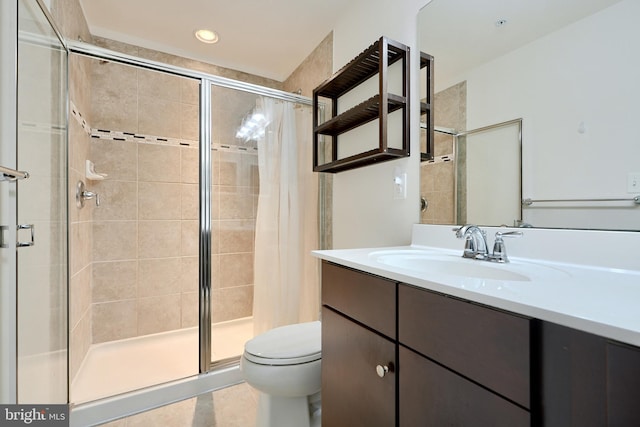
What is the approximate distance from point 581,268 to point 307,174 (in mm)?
1526

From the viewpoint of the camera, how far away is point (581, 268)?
813 mm

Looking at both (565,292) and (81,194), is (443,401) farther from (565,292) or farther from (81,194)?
(81,194)

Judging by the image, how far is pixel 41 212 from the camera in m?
1.16

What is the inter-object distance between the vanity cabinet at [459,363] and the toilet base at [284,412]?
26.5 inches

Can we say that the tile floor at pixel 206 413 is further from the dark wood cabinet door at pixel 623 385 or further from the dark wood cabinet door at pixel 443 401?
the dark wood cabinet door at pixel 623 385

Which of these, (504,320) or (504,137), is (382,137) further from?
(504,320)

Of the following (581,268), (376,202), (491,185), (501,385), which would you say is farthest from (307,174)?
(501,385)

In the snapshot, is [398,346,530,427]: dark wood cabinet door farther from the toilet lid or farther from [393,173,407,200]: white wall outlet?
[393,173,407,200]: white wall outlet

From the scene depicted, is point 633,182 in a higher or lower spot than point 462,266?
higher

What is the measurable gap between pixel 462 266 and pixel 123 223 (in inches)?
89.6

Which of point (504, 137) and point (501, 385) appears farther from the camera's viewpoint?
point (504, 137)

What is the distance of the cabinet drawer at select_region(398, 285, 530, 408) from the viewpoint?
480 millimetres

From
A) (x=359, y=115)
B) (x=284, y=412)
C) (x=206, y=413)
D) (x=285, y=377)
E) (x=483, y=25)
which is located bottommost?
(x=206, y=413)

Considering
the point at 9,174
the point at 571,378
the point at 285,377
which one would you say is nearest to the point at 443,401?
the point at 571,378
